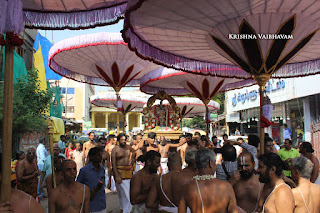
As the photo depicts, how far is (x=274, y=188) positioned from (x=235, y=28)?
3726 millimetres

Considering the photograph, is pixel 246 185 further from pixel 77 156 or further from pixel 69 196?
pixel 77 156

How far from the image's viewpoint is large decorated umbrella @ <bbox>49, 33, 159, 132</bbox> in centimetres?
953

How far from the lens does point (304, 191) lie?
3102mm

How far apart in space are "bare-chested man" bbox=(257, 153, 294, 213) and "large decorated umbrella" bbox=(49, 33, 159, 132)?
7524mm

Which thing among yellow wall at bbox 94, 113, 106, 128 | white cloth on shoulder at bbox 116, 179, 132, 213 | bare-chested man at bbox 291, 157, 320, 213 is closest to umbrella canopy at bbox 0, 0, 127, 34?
white cloth on shoulder at bbox 116, 179, 132, 213

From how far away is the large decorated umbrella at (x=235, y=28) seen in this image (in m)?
5.07

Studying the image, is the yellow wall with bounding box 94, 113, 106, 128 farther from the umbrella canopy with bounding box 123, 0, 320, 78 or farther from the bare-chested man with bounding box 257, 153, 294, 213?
the bare-chested man with bounding box 257, 153, 294, 213

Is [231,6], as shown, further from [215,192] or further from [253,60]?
[215,192]

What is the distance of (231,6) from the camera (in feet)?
16.6

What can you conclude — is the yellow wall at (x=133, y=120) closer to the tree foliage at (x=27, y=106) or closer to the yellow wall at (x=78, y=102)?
the yellow wall at (x=78, y=102)

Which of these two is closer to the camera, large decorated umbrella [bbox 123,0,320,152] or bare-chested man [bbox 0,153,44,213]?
bare-chested man [bbox 0,153,44,213]

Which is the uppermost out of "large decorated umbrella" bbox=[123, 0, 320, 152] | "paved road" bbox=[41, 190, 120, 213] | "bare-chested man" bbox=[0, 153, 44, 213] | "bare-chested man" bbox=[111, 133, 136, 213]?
"large decorated umbrella" bbox=[123, 0, 320, 152]

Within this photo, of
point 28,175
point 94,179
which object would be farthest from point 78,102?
point 94,179

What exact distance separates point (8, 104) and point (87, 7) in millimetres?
3275
